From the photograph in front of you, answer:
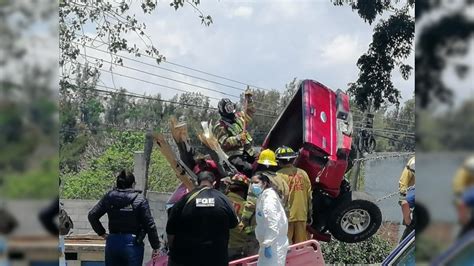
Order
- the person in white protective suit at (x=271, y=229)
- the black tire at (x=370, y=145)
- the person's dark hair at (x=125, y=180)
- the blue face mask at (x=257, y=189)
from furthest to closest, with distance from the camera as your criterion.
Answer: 1. the black tire at (x=370, y=145)
2. the person's dark hair at (x=125, y=180)
3. the blue face mask at (x=257, y=189)
4. the person in white protective suit at (x=271, y=229)

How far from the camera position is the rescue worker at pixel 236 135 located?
7.66 meters

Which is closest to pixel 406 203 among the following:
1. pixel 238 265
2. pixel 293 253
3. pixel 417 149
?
pixel 293 253

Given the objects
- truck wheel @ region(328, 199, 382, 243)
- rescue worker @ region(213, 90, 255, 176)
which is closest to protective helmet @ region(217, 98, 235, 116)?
rescue worker @ region(213, 90, 255, 176)

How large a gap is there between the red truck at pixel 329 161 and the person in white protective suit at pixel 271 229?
1.50m

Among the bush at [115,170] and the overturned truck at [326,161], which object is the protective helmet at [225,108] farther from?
the bush at [115,170]

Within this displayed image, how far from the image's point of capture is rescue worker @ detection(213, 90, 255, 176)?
7.66 meters

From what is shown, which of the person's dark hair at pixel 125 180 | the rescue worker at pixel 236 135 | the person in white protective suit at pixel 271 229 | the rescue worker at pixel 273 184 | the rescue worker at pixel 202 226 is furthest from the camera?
the rescue worker at pixel 236 135

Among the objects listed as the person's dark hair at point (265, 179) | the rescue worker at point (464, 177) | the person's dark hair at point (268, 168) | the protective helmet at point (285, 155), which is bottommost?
the person's dark hair at point (265, 179)

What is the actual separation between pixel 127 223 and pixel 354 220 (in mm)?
2442

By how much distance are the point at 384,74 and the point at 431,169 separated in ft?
24.0

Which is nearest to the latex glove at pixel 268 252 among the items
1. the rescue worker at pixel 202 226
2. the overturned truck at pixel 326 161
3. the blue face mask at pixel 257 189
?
the rescue worker at pixel 202 226

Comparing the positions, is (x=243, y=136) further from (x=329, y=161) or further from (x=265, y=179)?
(x=265, y=179)

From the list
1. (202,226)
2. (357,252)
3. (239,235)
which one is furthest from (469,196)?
(357,252)

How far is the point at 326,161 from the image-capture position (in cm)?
755
